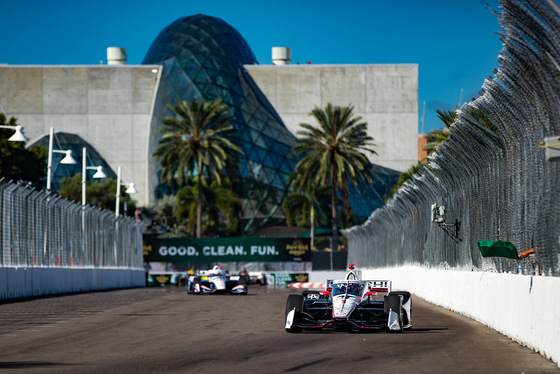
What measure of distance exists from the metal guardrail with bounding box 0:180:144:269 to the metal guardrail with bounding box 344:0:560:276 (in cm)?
1225

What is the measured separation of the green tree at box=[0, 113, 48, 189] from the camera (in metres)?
68.7

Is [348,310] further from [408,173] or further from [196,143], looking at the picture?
[196,143]

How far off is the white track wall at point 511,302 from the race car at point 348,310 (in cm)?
143

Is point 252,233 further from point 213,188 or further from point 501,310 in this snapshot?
point 501,310

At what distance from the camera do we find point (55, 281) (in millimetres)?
34500

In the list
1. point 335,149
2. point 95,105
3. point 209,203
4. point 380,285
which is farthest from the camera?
point 95,105

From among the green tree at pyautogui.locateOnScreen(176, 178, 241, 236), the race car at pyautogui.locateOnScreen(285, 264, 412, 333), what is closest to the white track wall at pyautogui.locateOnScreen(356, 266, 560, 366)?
the race car at pyautogui.locateOnScreen(285, 264, 412, 333)

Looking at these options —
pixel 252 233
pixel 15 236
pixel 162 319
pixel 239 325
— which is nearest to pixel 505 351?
pixel 239 325

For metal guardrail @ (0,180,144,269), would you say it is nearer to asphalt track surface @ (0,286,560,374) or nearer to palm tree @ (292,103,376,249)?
asphalt track surface @ (0,286,560,374)

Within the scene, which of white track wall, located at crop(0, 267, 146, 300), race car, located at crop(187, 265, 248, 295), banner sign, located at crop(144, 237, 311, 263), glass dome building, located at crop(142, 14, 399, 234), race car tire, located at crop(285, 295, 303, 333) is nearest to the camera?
race car tire, located at crop(285, 295, 303, 333)

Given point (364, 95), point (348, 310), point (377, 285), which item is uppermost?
point (364, 95)

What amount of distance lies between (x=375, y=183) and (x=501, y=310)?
83091 millimetres

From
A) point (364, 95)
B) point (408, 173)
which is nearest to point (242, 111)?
point (364, 95)

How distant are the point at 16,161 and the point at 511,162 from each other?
6055 centimetres
